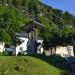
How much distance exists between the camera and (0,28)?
195ft

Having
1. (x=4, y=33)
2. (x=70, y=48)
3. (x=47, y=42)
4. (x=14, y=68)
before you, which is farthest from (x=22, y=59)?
(x=70, y=48)

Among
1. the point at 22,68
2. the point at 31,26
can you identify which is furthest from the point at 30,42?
the point at 22,68

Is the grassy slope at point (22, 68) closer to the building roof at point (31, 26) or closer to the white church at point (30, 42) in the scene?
the white church at point (30, 42)

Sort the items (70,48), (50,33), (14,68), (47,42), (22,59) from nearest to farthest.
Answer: (14,68) < (22,59) < (47,42) < (50,33) < (70,48)

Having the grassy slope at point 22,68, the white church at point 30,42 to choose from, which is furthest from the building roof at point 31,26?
the grassy slope at point 22,68

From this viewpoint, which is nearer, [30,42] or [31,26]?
[31,26]

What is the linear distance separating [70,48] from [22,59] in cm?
9520

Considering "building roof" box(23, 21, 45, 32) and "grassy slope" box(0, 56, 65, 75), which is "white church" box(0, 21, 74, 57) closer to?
"building roof" box(23, 21, 45, 32)

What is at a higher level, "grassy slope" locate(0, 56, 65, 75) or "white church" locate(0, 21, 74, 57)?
"white church" locate(0, 21, 74, 57)

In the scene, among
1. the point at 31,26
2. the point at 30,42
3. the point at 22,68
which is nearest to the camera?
the point at 22,68

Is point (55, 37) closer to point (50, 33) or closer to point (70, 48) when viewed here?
point (50, 33)

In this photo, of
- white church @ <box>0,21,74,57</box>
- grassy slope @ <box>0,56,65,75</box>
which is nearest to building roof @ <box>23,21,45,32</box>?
white church @ <box>0,21,74,57</box>

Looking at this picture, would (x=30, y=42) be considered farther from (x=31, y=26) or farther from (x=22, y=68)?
(x=22, y=68)

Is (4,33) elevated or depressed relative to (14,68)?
elevated
